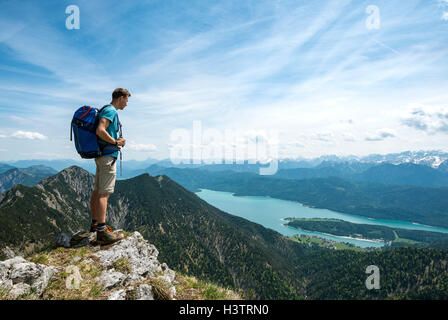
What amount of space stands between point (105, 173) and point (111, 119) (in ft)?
5.51

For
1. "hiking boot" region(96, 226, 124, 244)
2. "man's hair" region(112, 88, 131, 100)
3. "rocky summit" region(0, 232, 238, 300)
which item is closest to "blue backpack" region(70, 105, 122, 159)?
"man's hair" region(112, 88, 131, 100)

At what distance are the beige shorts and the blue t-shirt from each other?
0.24 meters

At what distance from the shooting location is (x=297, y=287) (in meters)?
154

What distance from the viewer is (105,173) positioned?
6.86 meters

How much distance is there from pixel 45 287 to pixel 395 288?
177957mm

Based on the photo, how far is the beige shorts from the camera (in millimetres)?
6715

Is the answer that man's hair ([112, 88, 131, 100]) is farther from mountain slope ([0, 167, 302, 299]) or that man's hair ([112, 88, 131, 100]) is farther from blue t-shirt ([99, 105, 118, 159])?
mountain slope ([0, 167, 302, 299])

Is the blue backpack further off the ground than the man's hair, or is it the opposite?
the man's hair

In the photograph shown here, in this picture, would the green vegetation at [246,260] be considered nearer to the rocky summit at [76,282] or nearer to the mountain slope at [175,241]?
the mountain slope at [175,241]

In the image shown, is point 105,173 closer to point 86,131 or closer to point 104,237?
point 86,131
